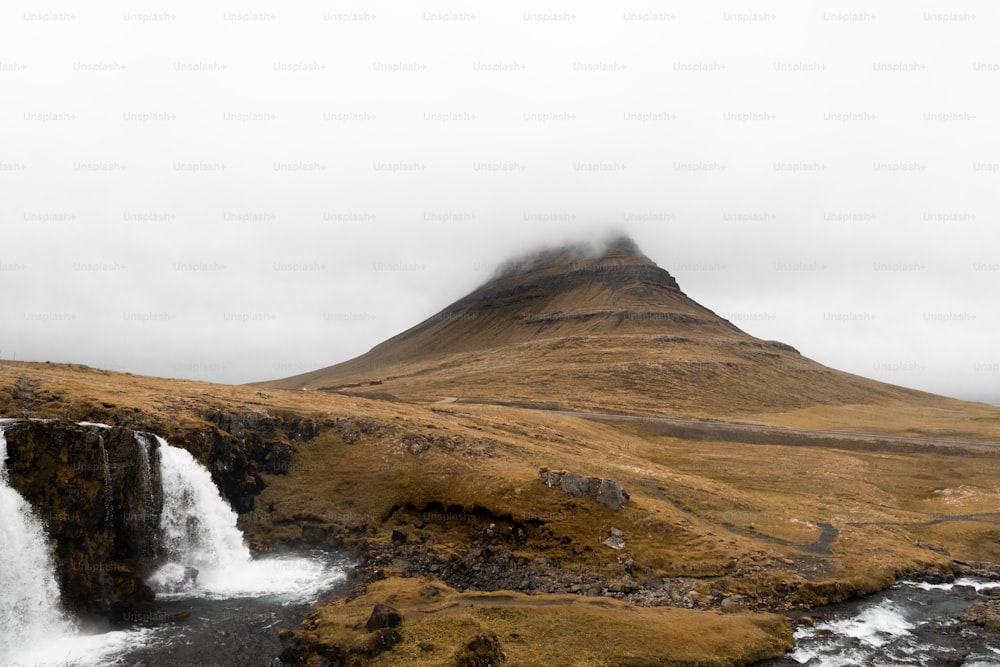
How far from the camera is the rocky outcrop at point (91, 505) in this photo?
3838 centimetres

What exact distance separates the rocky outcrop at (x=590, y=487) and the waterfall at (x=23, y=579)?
1504 inches

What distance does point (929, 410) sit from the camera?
7347 inches

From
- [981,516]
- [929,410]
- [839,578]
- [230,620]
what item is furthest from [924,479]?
[929,410]

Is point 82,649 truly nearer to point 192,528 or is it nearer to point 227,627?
point 227,627

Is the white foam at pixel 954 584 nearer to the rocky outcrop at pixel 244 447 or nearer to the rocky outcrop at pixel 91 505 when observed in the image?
the rocky outcrop at pixel 244 447

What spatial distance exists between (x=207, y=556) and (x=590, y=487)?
34205mm

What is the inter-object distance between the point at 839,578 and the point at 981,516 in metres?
33.8

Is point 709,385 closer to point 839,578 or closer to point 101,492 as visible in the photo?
point 839,578

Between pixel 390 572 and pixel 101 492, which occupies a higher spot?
pixel 101 492

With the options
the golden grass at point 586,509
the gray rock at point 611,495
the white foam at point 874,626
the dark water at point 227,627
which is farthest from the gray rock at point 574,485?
the dark water at point 227,627

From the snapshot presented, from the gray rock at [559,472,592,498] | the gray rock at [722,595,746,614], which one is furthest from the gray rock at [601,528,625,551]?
the gray rock at [722,595,746,614]

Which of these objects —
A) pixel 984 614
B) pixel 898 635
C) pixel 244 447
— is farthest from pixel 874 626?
pixel 244 447

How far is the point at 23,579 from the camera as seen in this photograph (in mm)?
35688

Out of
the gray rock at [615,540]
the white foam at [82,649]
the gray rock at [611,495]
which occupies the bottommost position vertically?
the white foam at [82,649]
